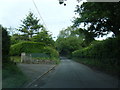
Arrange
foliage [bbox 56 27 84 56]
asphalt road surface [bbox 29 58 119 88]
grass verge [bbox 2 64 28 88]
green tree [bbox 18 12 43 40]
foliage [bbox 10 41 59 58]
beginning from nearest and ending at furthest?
grass verge [bbox 2 64 28 88], asphalt road surface [bbox 29 58 119 88], foliage [bbox 10 41 59 58], green tree [bbox 18 12 43 40], foliage [bbox 56 27 84 56]

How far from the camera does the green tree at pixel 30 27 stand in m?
56.9

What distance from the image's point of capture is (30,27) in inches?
2314

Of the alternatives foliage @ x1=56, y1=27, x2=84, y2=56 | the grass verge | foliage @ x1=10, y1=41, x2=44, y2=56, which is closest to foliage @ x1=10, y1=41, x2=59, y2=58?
foliage @ x1=10, y1=41, x2=44, y2=56

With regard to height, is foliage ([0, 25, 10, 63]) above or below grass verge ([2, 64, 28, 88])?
above

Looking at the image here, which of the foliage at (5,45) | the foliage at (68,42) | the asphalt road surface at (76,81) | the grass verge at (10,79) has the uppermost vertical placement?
the foliage at (68,42)

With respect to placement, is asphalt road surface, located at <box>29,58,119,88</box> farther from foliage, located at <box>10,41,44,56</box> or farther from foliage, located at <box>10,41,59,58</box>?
foliage, located at <box>10,41,44,56</box>

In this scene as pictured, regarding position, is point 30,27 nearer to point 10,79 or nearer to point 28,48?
point 28,48

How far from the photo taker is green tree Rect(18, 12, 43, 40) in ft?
187

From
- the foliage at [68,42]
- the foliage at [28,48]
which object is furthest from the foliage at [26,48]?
the foliage at [68,42]

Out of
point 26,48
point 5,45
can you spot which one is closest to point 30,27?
point 26,48

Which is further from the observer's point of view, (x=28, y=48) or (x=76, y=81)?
(x=28, y=48)

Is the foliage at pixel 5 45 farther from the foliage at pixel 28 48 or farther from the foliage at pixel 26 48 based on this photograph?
the foliage at pixel 26 48

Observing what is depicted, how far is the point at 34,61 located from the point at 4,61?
2096cm

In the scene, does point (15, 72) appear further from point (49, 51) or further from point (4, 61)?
point (49, 51)
